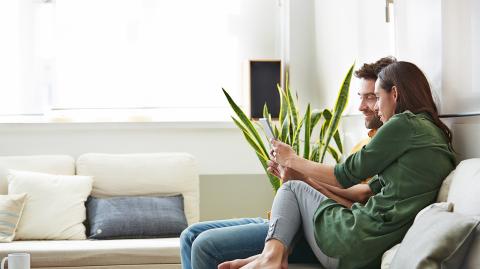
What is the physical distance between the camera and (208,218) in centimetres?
539

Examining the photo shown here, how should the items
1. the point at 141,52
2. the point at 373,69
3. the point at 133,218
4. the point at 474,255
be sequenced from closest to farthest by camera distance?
the point at 474,255
the point at 373,69
the point at 133,218
the point at 141,52

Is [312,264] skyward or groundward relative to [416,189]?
groundward

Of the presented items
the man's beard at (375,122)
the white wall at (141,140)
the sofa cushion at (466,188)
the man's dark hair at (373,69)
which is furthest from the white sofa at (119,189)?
the man's dark hair at (373,69)

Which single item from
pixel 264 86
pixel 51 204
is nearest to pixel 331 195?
pixel 51 204

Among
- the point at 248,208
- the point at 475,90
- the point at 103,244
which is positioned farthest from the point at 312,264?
the point at 248,208

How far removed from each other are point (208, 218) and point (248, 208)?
29 centimetres

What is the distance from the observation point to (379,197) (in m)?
2.72

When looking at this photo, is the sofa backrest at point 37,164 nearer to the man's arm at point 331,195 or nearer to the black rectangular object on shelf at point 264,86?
the black rectangular object on shelf at point 264,86

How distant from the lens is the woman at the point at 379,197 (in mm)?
2650

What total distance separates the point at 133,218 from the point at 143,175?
0.38 meters

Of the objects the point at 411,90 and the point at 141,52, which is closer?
the point at 411,90

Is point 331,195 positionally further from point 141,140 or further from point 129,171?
point 141,140

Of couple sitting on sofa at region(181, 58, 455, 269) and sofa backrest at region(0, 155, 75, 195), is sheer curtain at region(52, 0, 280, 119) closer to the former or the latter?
sofa backrest at region(0, 155, 75, 195)

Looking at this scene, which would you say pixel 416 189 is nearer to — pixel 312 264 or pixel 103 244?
pixel 312 264
